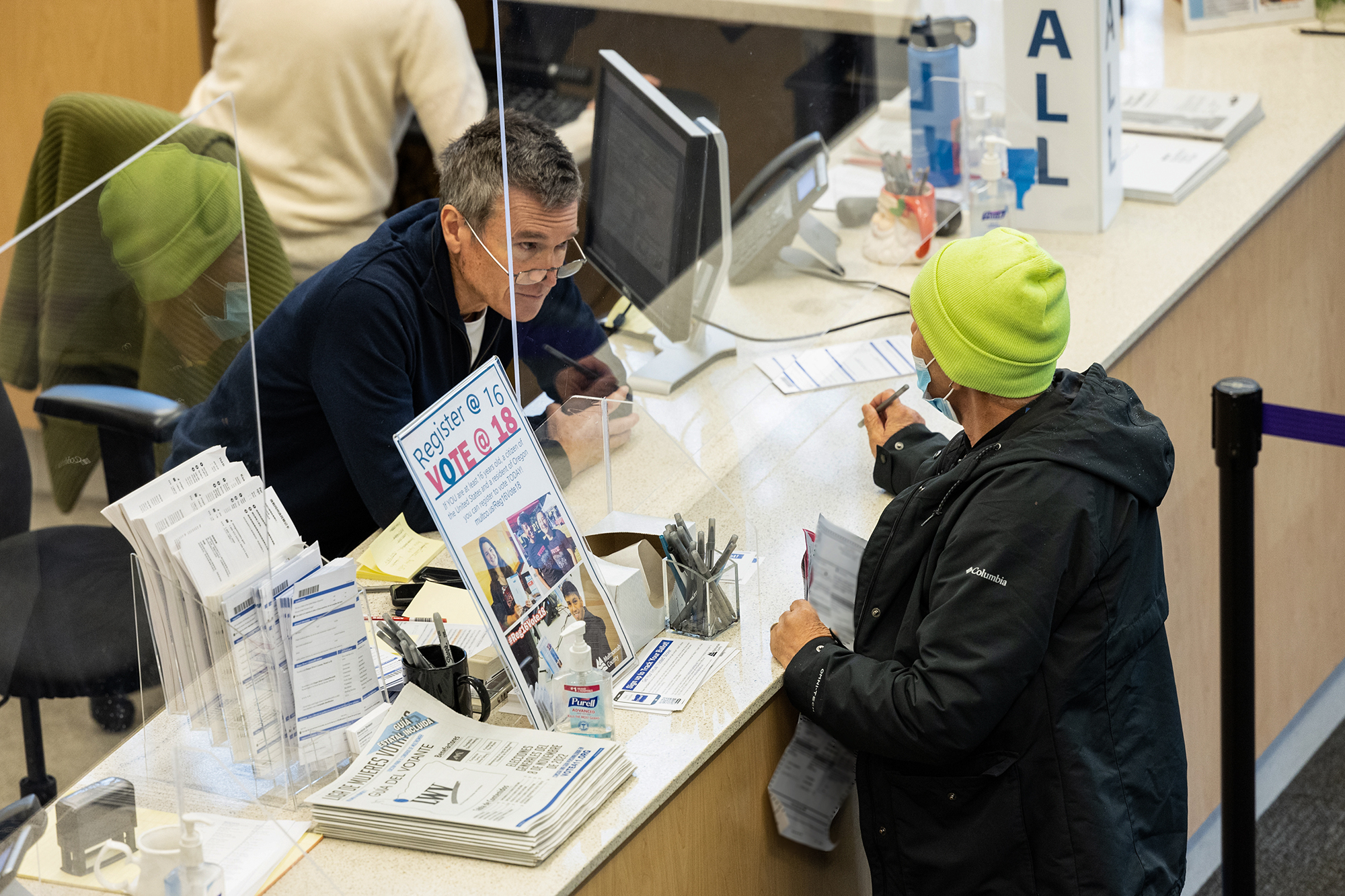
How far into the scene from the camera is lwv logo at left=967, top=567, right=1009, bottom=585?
1.59 m

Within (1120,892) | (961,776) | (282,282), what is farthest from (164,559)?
(282,282)

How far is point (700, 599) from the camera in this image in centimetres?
192

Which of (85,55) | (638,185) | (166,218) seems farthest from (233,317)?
(85,55)

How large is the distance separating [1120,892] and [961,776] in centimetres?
22

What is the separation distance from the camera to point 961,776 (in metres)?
1.71

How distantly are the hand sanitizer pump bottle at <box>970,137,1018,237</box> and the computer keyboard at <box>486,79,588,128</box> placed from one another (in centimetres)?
94

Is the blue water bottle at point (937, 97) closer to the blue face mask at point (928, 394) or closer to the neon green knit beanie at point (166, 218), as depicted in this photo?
the blue face mask at point (928, 394)

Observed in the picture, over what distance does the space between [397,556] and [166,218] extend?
89 centimetres

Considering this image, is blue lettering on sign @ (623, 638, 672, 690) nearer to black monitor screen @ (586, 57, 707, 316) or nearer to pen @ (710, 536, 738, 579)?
pen @ (710, 536, 738, 579)

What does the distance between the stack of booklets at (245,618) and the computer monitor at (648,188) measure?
2.78 ft

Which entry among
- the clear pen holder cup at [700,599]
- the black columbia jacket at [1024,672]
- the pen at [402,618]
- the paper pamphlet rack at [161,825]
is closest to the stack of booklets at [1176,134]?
the black columbia jacket at [1024,672]

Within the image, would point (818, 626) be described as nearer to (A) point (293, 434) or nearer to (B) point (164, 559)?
(B) point (164, 559)

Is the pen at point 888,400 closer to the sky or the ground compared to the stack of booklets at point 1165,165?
closer to the ground

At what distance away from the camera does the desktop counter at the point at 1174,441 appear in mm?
1653
